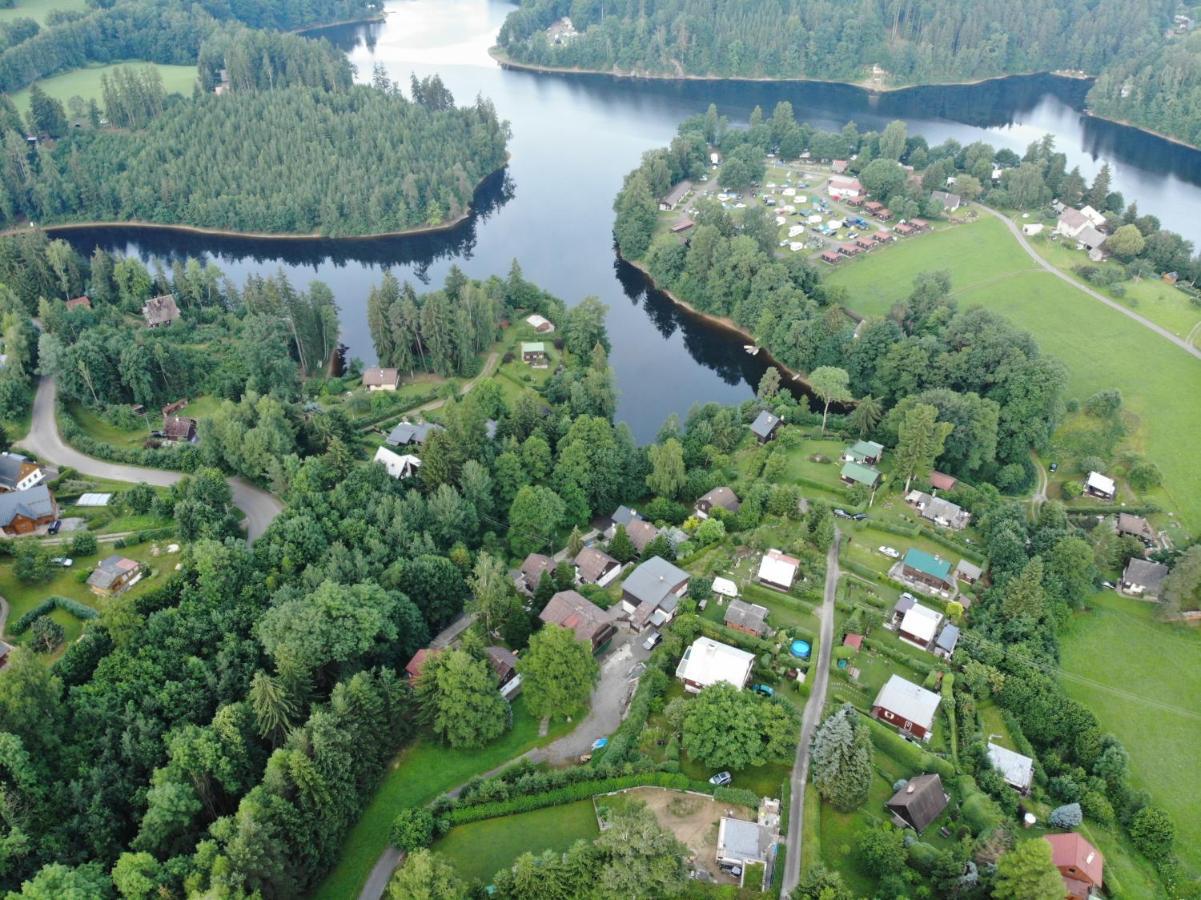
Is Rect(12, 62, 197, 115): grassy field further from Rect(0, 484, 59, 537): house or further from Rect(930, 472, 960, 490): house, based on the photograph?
Rect(930, 472, 960, 490): house

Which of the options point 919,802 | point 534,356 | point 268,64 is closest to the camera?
point 919,802

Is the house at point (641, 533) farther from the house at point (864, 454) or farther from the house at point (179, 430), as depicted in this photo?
the house at point (179, 430)

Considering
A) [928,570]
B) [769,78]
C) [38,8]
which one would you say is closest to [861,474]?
[928,570]

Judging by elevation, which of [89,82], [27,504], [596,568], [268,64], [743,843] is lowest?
[596,568]

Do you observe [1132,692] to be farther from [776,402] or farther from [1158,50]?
[1158,50]

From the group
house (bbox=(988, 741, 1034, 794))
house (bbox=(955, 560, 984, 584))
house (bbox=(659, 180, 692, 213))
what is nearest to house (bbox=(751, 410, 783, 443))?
house (bbox=(955, 560, 984, 584))

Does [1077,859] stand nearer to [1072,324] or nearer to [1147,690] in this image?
A: [1147,690]
